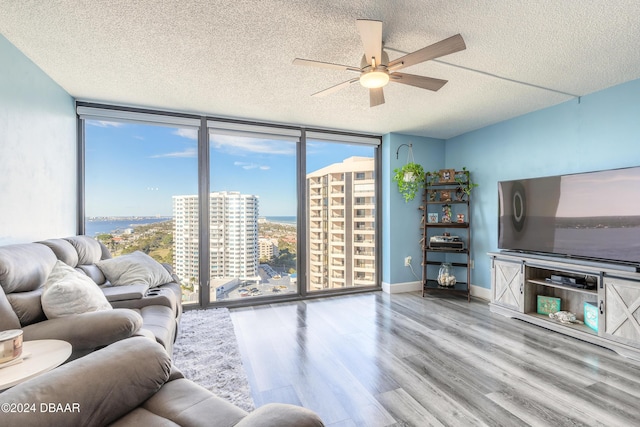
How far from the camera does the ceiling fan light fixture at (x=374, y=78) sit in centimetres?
201

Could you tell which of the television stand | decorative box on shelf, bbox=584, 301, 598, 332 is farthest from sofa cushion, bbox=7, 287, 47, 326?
decorative box on shelf, bbox=584, 301, 598, 332

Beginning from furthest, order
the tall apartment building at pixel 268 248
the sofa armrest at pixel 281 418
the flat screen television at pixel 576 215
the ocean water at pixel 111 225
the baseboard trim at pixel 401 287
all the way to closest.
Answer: the baseboard trim at pixel 401 287 < the tall apartment building at pixel 268 248 < the ocean water at pixel 111 225 < the flat screen television at pixel 576 215 < the sofa armrest at pixel 281 418

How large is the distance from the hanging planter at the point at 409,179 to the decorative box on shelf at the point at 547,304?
6.53 ft

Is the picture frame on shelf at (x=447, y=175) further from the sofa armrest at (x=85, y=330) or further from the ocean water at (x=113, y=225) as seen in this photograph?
the sofa armrest at (x=85, y=330)

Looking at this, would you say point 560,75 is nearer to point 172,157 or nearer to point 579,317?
point 579,317

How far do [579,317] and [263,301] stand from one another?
11.8 feet

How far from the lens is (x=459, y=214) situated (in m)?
4.45

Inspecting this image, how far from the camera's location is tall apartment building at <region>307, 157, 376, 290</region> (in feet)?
14.3

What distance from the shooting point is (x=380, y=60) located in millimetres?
1941

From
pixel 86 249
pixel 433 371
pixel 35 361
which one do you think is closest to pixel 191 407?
pixel 35 361

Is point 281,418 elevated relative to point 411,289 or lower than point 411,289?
elevated

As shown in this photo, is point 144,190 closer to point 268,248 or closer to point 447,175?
point 268,248

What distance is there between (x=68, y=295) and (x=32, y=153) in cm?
153

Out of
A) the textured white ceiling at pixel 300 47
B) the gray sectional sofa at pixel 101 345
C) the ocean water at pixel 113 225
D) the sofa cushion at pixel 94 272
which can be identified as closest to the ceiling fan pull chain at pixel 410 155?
the textured white ceiling at pixel 300 47
